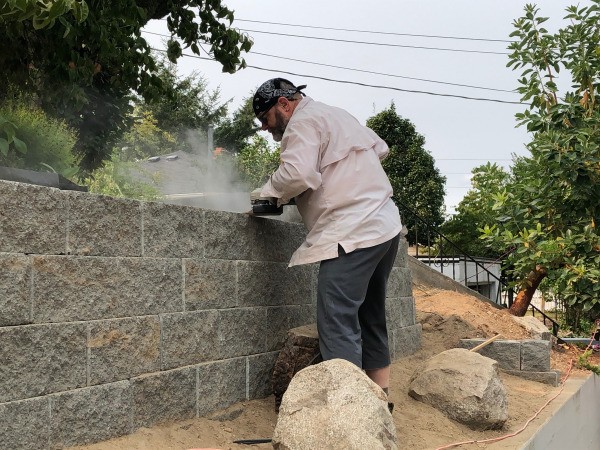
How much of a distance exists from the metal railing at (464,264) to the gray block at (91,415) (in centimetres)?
979

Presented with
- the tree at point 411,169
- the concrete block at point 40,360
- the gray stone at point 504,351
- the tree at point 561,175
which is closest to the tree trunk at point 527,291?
the tree at point 561,175

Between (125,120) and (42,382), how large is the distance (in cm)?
823

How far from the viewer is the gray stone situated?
23.3 ft

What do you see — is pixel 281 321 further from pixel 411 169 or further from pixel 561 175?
pixel 411 169

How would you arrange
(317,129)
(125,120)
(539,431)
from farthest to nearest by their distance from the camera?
1. (125,120)
2. (539,431)
3. (317,129)

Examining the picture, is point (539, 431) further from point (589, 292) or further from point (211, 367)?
point (589, 292)

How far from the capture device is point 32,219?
10.0 ft

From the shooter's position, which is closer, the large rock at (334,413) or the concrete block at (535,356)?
the large rock at (334,413)

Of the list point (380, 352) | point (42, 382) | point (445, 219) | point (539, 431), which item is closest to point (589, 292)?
point (539, 431)

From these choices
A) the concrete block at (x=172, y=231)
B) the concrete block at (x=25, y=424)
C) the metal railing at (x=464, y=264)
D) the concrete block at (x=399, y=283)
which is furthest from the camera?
the metal railing at (x=464, y=264)

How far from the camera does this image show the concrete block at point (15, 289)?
2912mm

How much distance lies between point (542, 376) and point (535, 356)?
0.65ft

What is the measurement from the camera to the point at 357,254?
413 cm

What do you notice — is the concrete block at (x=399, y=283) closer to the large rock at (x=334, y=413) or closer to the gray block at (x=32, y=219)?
the large rock at (x=334, y=413)
